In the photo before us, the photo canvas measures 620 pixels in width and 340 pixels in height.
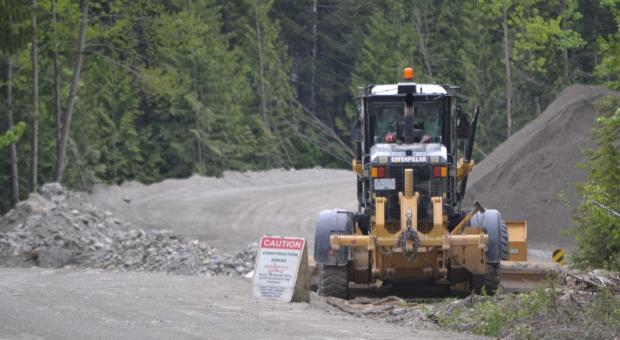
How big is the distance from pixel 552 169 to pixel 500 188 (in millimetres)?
1556

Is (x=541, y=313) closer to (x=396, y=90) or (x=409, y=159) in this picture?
(x=409, y=159)

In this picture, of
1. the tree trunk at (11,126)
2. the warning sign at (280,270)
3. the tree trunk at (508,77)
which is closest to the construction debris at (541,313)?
the warning sign at (280,270)

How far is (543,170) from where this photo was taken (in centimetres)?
3322

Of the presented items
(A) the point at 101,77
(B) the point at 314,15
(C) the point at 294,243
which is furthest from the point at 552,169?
(B) the point at 314,15

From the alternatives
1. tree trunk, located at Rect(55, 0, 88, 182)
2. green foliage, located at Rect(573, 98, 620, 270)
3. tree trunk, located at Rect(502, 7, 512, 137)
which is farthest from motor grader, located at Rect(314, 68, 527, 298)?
tree trunk, located at Rect(502, 7, 512, 137)

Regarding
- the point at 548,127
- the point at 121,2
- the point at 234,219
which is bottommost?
the point at 234,219

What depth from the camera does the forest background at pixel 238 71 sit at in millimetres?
39125

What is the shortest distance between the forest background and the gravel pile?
2309 millimetres

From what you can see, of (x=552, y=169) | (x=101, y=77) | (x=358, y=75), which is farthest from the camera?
(x=358, y=75)

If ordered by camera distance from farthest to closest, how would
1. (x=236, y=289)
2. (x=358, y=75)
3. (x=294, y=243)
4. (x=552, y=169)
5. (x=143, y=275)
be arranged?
(x=358, y=75), (x=552, y=169), (x=143, y=275), (x=236, y=289), (x=294, y=243)

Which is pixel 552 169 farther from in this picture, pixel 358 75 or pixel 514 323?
pixel 358 75

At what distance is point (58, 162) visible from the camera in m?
38.4

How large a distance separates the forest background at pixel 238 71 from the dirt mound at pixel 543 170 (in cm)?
299

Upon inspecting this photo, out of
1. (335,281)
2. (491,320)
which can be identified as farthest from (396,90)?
(491,320)
